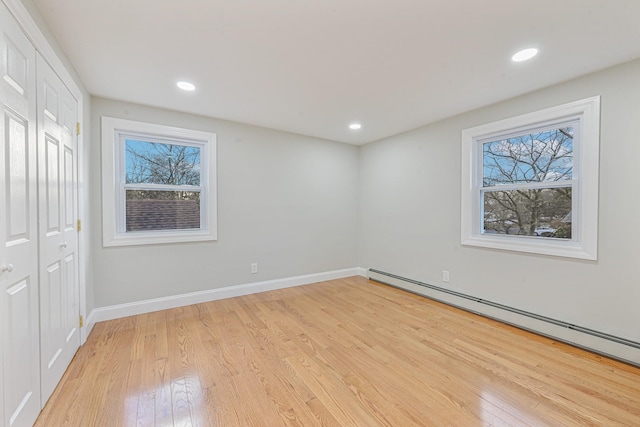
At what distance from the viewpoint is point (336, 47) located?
191 centimetres

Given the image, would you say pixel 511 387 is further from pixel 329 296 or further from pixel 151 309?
pixel 151 309

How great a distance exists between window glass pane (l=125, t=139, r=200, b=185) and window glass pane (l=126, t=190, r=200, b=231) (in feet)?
0.50

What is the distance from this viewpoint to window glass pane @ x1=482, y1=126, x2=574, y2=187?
2529mm

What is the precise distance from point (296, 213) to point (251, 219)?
73 cm

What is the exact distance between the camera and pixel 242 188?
3639mm

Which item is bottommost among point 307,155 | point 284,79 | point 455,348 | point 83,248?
point 455,348

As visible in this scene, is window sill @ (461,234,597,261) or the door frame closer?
the door frame

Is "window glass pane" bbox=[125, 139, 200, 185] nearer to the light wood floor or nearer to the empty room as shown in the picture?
the empty room

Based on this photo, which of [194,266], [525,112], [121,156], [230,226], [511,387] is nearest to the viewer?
[511,387]

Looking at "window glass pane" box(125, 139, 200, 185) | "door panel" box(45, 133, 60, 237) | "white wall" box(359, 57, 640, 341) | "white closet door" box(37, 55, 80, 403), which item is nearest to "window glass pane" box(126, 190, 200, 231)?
"window glass pane" box(125, 139, 200, 185)

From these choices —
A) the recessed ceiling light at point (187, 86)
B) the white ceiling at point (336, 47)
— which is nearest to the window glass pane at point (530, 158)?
the white ceiling at point (336, 47)

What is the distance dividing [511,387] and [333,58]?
271cm

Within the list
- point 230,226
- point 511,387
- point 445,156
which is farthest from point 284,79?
point 511,387

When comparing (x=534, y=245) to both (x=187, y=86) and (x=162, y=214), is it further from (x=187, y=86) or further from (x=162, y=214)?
(x=162, y=214)
